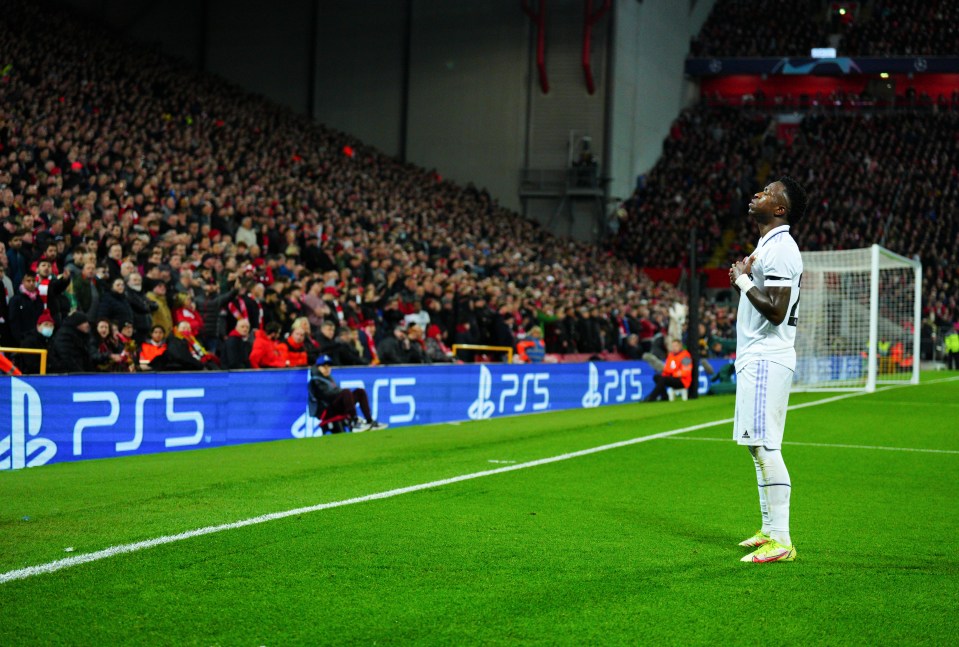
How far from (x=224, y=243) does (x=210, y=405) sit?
21.0 feet

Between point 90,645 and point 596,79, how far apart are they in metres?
36.8

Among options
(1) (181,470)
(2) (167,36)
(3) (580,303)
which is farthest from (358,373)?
(2) (167,36)

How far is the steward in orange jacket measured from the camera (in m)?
20.7

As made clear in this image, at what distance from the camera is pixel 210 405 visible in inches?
470

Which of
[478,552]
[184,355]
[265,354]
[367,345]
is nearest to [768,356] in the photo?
[478,552]

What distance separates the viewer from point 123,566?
5430mm

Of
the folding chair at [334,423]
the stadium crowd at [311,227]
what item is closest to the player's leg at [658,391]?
the stadium crowd at [311,227]

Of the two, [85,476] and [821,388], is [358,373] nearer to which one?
[85,476]

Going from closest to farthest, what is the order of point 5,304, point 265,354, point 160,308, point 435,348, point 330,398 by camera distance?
point 5,304, point 330,398, point 160,308, point 265,354, point 435,348

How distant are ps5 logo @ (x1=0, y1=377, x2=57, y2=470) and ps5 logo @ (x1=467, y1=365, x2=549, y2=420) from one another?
290 inches

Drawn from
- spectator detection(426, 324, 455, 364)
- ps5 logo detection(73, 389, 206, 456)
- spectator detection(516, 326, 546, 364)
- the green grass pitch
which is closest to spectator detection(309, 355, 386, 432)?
ps5 logo detection(73, 389, 206, 456)

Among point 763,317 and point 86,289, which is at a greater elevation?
point 86,289

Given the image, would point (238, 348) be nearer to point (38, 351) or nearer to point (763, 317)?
point (38, 351)

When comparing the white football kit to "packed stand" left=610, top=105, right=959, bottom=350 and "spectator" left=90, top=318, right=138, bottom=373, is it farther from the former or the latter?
"packed stand" left=610, top=105, right=959, bottom=350
